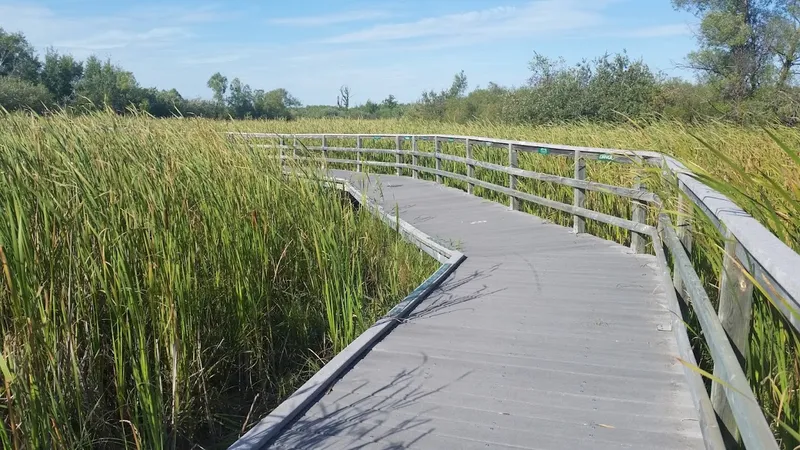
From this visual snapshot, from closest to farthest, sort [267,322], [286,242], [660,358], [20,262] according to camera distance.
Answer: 1. [20,262]
2. [660,358]
3. [267,322]
4. [286,242]

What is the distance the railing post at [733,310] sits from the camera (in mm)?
2170

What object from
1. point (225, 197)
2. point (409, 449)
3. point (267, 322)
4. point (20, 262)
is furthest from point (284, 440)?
point (225, 197)

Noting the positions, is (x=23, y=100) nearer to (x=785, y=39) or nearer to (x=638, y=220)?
(x=638, y=220)

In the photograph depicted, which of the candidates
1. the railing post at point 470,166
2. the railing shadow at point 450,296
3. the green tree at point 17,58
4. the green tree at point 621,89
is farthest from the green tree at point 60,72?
the railing shadow at point 450,296

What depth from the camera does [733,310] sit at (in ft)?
7.40

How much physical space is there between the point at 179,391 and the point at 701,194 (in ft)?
8.60

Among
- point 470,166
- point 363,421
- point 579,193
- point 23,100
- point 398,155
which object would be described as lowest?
point 363,421

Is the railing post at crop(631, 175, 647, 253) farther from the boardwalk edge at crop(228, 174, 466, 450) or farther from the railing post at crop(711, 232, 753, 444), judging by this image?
the railing post at crop(711, 232, 753, 444)

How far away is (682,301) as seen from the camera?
→ 393 cm

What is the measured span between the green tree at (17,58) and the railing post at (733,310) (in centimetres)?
4923

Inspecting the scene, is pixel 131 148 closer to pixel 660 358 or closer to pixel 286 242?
pixel 286 242

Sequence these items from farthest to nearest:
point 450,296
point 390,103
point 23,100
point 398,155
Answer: point 390,103 → point 398,155 → point 23,100 → point 450,296

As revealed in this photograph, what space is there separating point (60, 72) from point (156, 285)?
5053cm

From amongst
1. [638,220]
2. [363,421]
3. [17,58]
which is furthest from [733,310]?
[17,58]
